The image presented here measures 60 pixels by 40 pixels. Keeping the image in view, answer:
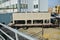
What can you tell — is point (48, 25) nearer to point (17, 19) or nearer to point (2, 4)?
point (17, 19)

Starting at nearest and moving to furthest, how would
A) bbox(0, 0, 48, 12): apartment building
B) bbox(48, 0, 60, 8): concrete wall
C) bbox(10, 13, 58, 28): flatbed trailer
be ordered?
bbox(10, 13, 58, 28): flatbed trailer < bbox(0, 0, 48, 12): apartment building < bbox(48, 0, 60, 8): concrete wall

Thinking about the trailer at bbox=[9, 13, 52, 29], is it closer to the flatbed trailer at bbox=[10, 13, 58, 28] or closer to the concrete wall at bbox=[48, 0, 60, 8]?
the flatbed trailer at bbox=[10, 13, 58, 28]

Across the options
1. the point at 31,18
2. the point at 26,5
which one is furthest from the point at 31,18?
the point at 26,5

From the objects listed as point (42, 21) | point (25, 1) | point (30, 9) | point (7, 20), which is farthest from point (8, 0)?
point (42, 21)

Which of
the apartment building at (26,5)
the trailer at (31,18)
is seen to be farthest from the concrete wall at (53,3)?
the trailer at (31,18)

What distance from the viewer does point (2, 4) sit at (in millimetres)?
9492

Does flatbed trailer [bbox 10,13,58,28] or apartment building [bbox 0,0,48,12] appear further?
apartment building [bbox 0,0,48,12]

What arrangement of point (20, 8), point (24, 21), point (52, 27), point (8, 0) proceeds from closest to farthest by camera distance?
point (52, 27), point (24, 21), point (20, 8), point (8, 0)

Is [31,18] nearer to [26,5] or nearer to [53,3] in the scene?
[26,5]

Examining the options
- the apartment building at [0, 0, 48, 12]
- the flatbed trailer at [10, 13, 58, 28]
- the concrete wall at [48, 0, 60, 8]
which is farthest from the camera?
the concrete wall at [48, 0, 60, 8]

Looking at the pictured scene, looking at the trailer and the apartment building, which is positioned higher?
the apartment building

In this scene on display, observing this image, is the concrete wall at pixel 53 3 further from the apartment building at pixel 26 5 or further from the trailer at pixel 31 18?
the trailer at pixel 31 18

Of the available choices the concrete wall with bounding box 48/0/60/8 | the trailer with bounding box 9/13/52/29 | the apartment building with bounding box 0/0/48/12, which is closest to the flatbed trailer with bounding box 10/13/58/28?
the trailer with bounding box 9/13/52/29

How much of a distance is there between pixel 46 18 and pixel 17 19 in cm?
111
